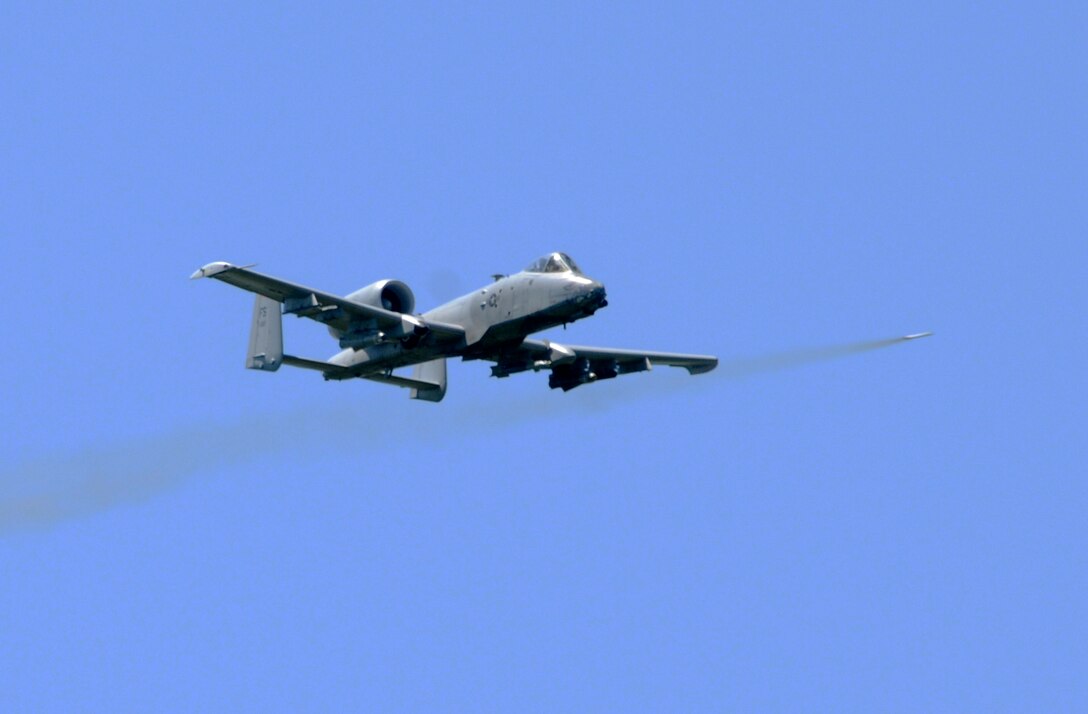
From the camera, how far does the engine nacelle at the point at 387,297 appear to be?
56.3m

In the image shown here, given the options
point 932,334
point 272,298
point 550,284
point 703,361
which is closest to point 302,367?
point 272,298

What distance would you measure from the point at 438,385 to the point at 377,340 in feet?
18.2

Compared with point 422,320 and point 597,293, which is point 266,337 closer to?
point 422,320

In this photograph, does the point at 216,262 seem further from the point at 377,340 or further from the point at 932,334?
the point at 932,334

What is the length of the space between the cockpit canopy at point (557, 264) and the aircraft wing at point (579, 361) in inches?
140

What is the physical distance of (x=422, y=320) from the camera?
56.0 m

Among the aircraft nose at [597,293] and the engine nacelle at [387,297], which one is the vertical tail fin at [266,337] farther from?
the aircraft nose at [597,293]

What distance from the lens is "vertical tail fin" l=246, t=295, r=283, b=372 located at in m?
56.5

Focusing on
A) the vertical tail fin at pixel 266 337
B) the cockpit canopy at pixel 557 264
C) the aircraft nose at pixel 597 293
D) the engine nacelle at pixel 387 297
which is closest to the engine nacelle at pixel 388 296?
the engine nacelle at pixel 387 297

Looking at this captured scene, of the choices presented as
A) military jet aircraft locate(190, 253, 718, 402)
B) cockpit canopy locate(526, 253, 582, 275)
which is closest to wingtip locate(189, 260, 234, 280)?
military jet aircraft locate(190, 253, 718, 402)

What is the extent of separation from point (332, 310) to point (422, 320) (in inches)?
94.6

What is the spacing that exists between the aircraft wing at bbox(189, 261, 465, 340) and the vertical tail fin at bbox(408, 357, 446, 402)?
446cm

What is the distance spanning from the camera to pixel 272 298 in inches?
2186

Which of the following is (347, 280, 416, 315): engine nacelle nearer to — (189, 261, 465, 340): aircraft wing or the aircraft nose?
(189, 261, 465, 340): aircraft wing
